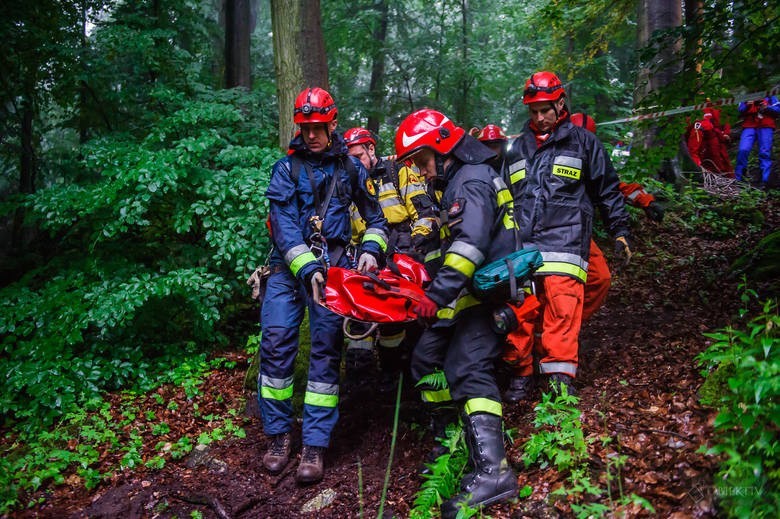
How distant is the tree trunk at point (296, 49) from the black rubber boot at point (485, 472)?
13.2 ft

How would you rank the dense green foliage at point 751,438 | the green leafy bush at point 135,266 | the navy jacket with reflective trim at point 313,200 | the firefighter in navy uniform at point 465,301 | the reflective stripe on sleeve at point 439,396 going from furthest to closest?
the green leafy bush at point 135,266 → the navy jacket with reflective trim at point 313,200 → the reflective stripe on sleeve at point 439,396 → the firefighter in navy uniform at point 465,301 → the dense green foliage at point 751,438

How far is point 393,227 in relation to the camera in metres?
6.03

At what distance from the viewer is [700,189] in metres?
8.67

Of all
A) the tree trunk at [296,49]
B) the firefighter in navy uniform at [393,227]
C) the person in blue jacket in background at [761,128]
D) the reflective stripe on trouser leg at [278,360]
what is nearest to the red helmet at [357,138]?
the firefighter in navy uniform at [393,227]

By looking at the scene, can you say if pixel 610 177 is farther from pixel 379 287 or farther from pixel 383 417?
pixel 383 417

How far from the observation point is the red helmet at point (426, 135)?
3498 millimetres

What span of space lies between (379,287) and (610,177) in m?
2.23

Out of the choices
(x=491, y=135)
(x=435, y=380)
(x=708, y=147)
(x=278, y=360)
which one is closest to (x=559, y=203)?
(x=491, y=135)

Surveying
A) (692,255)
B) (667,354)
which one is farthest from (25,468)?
(692,255)

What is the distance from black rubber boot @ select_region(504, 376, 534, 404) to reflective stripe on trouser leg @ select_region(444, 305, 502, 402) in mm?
845

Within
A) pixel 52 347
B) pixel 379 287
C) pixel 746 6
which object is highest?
pixel 746 6

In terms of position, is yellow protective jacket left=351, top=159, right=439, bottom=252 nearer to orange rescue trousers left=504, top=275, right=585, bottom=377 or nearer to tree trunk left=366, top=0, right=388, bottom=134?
orange rescue trousers left=504, top=275, right=585, bottom=377

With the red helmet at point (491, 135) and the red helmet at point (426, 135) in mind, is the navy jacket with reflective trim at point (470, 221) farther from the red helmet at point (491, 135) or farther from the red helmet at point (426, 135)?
the red helmet at point (491, 135)

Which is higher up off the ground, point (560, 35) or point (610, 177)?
point (560, 35)
